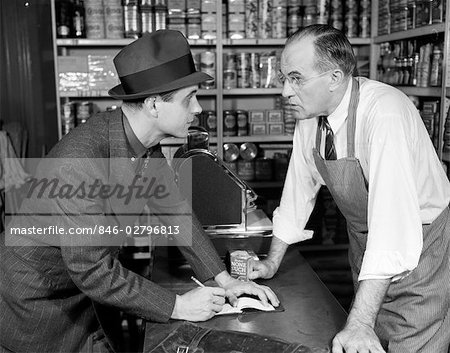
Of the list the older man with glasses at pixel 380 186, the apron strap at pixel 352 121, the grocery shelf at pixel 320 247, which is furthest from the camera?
the grocery shelf at pixel 320 247

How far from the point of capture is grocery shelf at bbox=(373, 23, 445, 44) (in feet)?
11.0

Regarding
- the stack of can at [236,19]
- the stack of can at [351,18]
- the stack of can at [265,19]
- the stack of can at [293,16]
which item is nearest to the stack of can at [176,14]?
the stack of can at [236,19]

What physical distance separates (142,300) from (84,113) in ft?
9.70

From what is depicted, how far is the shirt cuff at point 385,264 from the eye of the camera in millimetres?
1550

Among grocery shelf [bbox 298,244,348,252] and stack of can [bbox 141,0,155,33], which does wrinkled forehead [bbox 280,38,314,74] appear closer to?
stack of can [bbox 141,0,155,33]

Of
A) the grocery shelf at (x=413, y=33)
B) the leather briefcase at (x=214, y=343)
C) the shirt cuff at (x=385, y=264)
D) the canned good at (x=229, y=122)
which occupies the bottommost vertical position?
Result: the leather briefcase at (x=214, y=343)

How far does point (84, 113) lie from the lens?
4387 mm

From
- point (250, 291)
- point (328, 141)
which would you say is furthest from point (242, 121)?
point (250, 291)

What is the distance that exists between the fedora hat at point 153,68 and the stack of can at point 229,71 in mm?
2658

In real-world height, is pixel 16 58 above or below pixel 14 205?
above

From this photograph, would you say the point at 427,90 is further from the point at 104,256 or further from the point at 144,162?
the point at 104,256

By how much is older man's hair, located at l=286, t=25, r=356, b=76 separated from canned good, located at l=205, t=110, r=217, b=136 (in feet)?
8.75

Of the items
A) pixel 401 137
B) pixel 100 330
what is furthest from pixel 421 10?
pixel 100 330

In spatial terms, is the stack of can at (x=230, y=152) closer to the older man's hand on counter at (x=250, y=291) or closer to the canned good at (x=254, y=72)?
the canned good at (x=254, y=72)
